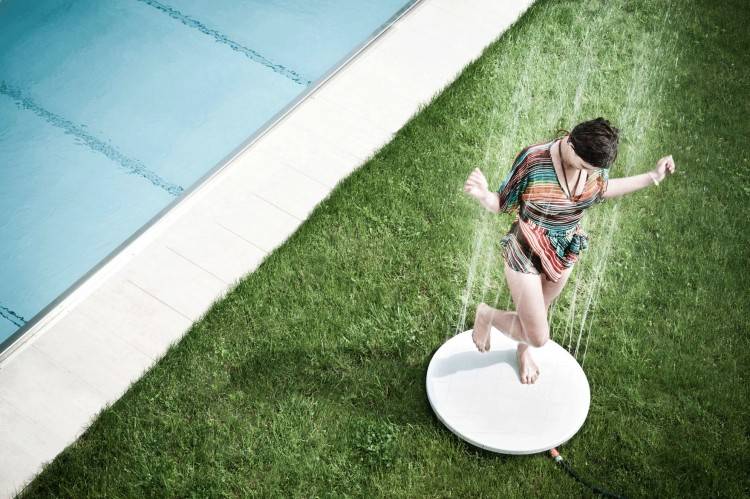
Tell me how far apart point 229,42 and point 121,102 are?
123 cm

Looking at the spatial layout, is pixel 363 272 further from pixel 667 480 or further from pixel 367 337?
pixel 667 480

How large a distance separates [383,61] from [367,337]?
3.01 meters

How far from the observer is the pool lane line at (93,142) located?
6.25 meters

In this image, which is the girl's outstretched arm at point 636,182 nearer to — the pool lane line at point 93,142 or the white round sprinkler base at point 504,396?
the white round sprinkler base at point 504,396

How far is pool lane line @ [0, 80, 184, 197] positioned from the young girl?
10.8 ft

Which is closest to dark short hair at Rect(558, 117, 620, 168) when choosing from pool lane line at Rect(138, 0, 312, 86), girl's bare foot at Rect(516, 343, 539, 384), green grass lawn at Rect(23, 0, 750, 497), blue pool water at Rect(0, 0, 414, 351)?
girl's bare foot at Rect(516, 343, 539, 384)

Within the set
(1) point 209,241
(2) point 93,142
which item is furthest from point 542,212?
(2) point 93,142

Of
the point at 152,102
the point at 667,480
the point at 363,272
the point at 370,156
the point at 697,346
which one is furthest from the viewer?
the point at 152,102

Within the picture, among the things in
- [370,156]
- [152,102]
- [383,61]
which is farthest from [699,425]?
[152,102]

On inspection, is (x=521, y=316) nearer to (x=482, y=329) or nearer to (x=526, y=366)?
(x=482, y=329)

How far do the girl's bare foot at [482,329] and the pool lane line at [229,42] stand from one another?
A: 3.51 m

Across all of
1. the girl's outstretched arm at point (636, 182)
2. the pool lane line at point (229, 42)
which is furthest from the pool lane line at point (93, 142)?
the girl's outstretched arm at point (636, 182)

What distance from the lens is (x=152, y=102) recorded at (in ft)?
22.5

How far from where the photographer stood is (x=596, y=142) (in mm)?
3268
